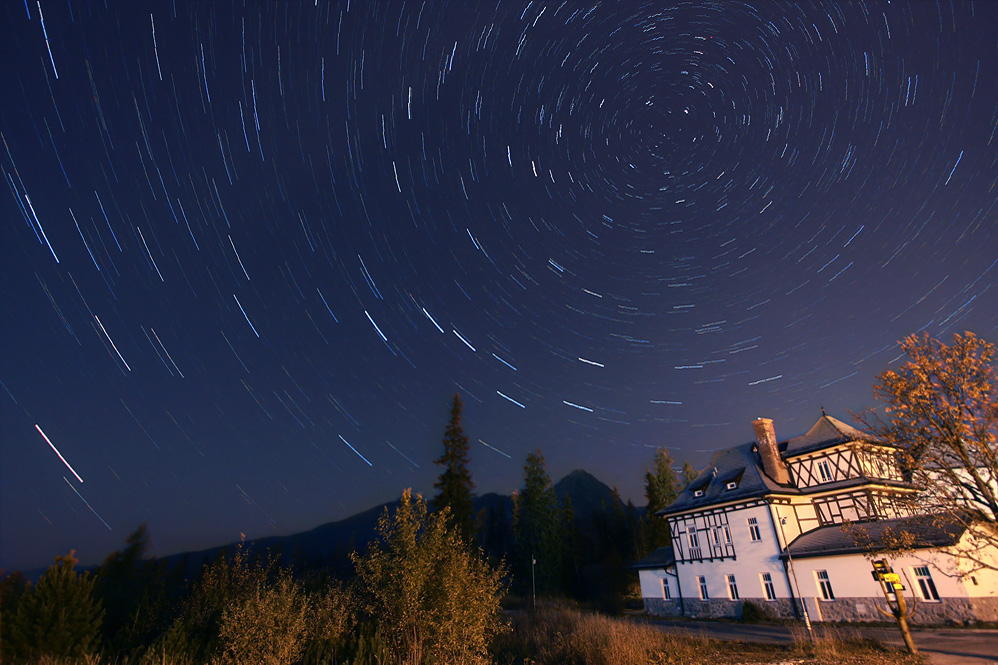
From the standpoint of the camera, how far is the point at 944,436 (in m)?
14.1

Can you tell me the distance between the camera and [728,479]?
34.7 m

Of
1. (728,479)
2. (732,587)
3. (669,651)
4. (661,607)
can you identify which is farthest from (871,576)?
(669,651)

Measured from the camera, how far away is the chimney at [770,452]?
3294 cm

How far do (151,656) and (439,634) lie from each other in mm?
7827

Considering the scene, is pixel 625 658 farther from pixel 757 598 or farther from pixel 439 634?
pixel 757 598

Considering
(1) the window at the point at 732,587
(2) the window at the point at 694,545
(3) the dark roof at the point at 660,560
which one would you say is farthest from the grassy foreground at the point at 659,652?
(3) the dark roof at the point at 660,560

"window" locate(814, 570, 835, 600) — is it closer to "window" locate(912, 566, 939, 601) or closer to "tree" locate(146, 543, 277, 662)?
"window" locate(912, 566, 939, 601)

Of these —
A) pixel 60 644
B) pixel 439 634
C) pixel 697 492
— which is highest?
pixel 697 492

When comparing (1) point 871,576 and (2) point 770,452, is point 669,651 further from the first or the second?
(2) point 770,452

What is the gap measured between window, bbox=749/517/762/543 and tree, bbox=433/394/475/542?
80.9ft

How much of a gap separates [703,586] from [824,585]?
8622mm

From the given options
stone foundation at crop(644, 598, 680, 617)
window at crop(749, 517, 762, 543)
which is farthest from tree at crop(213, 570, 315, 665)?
stone foundation at crop(644, 598, 680, 617)

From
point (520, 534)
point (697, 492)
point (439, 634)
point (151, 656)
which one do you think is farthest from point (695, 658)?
point (520, 534)

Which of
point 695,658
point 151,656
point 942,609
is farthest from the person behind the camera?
point 942,609
